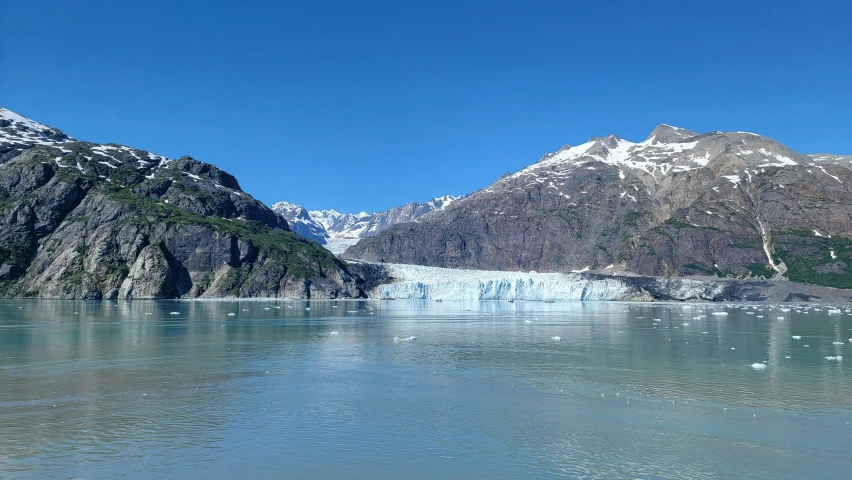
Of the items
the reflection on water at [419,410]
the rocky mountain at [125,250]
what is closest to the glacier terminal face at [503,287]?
the rocky mountain at [125,250]

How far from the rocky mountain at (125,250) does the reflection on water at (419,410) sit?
11430 centimetres

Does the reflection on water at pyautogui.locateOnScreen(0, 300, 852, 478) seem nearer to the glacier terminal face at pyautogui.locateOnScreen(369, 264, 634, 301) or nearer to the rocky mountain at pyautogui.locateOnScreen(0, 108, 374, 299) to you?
the rocky mountain at pyautogui.locateOnScreen(0, 108, 374, 299)

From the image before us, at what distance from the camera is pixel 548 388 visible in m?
30.8

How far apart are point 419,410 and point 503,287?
475 feet

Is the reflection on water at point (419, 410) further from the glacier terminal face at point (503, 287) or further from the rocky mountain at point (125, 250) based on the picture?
the glacier terminal face at point (503, 287)

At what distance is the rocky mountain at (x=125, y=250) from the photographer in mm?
154250

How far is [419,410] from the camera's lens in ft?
84.5

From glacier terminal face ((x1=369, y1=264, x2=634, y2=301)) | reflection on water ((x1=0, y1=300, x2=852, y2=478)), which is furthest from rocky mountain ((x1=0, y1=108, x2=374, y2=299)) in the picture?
reflection on water ((x1=0, y1=300, x2=852, y2=478))

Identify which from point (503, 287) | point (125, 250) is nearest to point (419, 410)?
point (503, 287)

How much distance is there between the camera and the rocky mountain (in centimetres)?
15425

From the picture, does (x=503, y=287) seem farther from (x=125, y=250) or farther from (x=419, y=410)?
(x=419, y=410)

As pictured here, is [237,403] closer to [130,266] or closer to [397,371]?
[397,371]

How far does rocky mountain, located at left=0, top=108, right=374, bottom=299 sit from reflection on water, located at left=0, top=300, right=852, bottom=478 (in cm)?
11430

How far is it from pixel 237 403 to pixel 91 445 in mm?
7228
